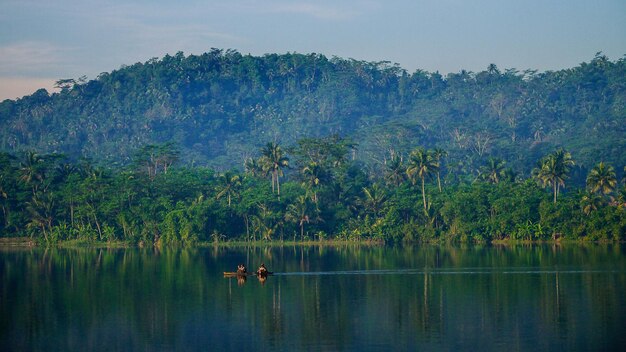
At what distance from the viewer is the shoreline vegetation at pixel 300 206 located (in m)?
96.2

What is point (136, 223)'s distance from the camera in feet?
341

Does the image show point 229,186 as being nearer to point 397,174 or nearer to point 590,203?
point 397,174

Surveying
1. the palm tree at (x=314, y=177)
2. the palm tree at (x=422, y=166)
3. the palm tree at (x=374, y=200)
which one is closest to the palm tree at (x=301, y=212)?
the palm tree at (x=314, y=177)

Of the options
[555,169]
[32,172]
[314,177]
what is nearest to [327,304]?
[555,169]

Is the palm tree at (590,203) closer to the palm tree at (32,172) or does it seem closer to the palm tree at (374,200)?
the palm tree at (374,200)

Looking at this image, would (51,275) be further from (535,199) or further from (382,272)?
(535,199)

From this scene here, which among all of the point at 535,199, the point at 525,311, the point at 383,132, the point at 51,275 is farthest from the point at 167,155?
the point at 525,311

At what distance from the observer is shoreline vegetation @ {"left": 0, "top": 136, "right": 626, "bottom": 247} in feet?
316

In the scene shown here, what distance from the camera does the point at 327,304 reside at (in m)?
46.2

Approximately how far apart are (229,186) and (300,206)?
30.9 feet

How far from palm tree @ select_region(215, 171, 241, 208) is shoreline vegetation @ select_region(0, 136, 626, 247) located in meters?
0.16

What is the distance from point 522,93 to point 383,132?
46.3m

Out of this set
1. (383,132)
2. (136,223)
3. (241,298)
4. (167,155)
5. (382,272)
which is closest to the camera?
(241,298)

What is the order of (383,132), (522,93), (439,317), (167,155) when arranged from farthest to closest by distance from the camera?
(522,93), (383,132), (167,155), (439,317)
